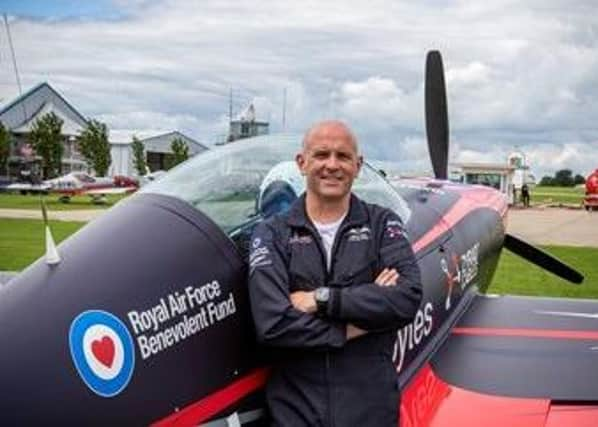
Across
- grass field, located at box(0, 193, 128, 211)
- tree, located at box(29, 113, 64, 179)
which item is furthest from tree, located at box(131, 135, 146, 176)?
grass field, located at box(0, 193, 128, 211)

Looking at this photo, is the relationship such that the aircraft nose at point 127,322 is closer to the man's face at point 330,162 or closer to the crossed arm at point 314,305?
the crossed arm at point 314,305

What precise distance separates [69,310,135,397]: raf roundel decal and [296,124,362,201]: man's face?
0.92m

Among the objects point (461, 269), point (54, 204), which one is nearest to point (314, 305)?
point (461, 269)

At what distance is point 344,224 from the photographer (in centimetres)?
279

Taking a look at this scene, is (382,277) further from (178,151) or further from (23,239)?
(178,151)

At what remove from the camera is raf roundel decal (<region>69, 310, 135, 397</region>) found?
7.06 feet

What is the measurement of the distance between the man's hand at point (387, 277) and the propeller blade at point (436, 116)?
5.49m

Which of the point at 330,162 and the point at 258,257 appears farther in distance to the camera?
the point at 330,162

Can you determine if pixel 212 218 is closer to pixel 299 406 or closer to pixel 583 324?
pixel 299 406

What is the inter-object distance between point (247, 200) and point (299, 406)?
37.9 inches

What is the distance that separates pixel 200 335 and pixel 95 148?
246 feet

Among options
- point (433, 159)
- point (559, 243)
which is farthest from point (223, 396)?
point (559, 243)

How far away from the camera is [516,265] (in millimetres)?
14977

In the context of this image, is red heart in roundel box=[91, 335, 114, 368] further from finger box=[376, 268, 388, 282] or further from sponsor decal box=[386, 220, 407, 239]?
sponsor decal box=[386, 220, 407, 239]
